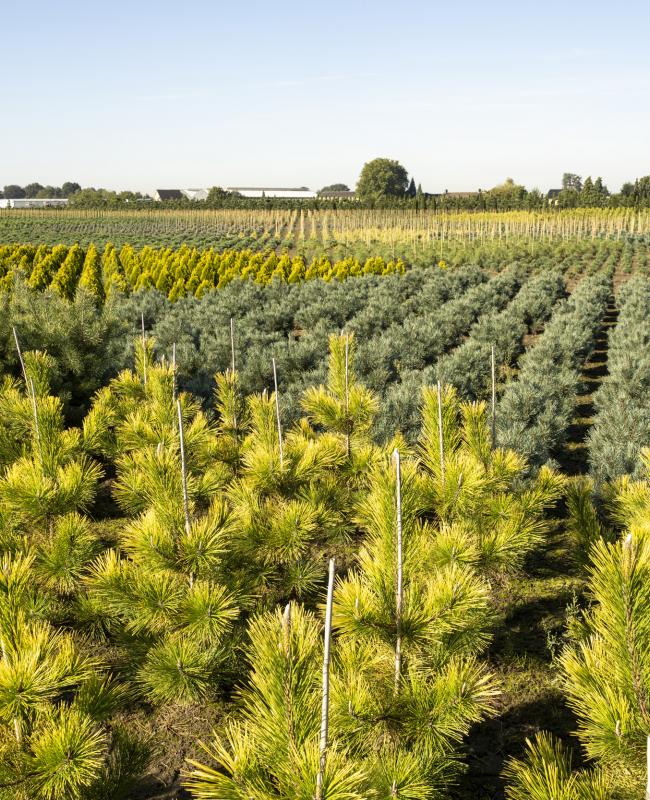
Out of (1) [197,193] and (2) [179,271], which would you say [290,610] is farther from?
(1) [197,193]

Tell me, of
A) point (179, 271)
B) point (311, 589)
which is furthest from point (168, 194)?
point (311, 589)

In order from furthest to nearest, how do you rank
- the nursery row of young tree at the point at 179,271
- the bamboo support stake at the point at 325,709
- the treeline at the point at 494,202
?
the treeline at the point at 494,202
the nursery row of young tree at the point at 179,271
the bamboo support stake at the point at 325,709

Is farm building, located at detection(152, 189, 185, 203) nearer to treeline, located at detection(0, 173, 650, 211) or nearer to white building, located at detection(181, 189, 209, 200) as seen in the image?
white building, located at detection(181, 189, 209, 200)

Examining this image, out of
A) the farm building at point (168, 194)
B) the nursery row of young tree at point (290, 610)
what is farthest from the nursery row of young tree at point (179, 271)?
the farm building at point (168, 194)

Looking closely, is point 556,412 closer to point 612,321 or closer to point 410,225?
point 612,321

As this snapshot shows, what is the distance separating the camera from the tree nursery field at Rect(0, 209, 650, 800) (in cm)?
168

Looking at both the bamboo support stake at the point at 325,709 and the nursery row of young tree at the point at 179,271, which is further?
the nursery row of young tree at the point at 179,271

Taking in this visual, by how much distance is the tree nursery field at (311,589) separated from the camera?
1682 mm

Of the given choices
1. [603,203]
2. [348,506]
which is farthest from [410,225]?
[348,506]

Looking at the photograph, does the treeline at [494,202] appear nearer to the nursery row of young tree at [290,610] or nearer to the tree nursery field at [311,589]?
the tree nursery field at [311,589]

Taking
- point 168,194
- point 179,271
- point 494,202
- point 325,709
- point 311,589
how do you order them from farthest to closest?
1. point 168,194
2. point 494,202
3. point 179,271
4. point 311,589
5. point 325,709

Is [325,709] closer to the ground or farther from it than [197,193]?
closer to the ground

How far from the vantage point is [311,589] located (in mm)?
3986

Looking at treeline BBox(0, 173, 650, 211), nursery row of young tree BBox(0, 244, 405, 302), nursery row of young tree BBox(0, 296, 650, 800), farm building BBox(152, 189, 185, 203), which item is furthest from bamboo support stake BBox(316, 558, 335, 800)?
farm building BBox(152, 189, 185, 203)
